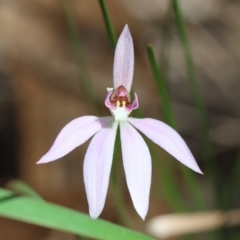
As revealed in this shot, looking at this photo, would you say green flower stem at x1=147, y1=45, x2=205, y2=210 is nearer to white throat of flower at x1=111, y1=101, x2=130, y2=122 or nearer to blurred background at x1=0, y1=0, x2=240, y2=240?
white throat of flower at x1=111, y1=101, x2=130, y2=122

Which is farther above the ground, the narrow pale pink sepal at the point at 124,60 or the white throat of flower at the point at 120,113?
the narrow pale pink sepal at the point at 124,60

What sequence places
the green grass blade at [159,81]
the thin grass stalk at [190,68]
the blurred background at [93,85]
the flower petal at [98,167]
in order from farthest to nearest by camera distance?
1. the blurred background at [93,85]
2. the thin grass stalk at [190,68]
3. the green grass blade at [159,81]
4. the flower petal at [98,167]

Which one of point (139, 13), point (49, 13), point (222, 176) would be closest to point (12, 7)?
point (49, 13)

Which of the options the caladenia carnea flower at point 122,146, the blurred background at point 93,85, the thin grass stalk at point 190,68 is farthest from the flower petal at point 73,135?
the blurred background at point 93,85

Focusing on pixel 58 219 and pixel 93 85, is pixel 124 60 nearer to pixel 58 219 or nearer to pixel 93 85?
pixel 58 219

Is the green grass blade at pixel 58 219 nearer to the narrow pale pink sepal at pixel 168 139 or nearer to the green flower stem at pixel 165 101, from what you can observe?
the narrow pale pink sepal at pixel 168 139

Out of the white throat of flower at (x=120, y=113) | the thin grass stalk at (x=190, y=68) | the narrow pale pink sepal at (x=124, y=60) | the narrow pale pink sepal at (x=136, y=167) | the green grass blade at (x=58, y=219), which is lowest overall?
the green grass blade at (x=58, y=219)

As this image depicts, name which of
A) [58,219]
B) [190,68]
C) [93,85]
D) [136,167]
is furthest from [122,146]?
[93,85]
